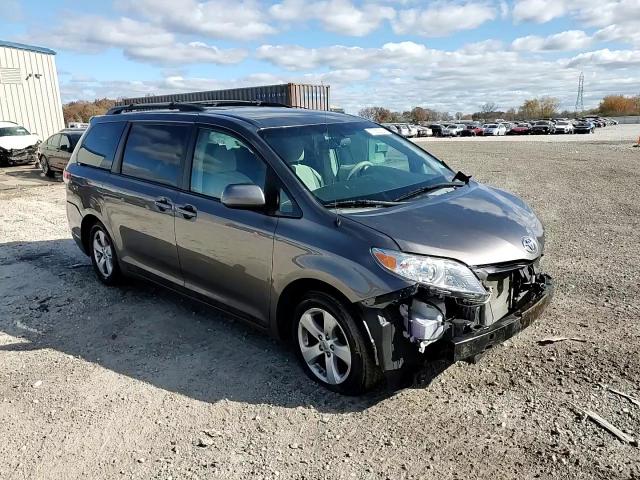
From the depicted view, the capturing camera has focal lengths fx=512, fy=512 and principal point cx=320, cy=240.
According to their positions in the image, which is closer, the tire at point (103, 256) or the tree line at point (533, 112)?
the tire at point (103, 256)

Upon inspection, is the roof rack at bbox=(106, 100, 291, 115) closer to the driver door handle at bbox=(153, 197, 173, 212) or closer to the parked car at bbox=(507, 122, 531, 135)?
the driver door handle at bbox=(153, 197, 173, 212)

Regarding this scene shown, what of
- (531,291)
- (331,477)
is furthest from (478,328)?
(331,477)

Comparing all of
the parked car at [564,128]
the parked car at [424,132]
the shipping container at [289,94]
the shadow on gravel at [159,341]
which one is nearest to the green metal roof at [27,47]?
the shipping container at [289,94]

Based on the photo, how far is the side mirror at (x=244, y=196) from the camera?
352cm

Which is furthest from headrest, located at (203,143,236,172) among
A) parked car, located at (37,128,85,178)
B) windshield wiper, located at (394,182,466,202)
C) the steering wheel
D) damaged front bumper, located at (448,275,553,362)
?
parked car, located at (37,128,85,178)

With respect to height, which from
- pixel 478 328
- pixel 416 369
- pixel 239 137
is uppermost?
pixel 239 137

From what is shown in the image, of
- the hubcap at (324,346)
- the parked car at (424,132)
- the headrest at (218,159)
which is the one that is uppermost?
the headrest at (218,159)

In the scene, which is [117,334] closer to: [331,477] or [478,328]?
[331,477]

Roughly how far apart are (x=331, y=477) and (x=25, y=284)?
469cm

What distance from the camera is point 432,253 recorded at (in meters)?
3.09

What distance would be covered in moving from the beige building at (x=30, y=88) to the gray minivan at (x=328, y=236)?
2363 centimetres

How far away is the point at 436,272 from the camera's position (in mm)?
3049

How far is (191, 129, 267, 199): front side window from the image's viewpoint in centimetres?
383

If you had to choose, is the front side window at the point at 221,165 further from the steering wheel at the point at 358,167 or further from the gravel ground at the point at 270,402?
the gravel ground at the point at 270,402
